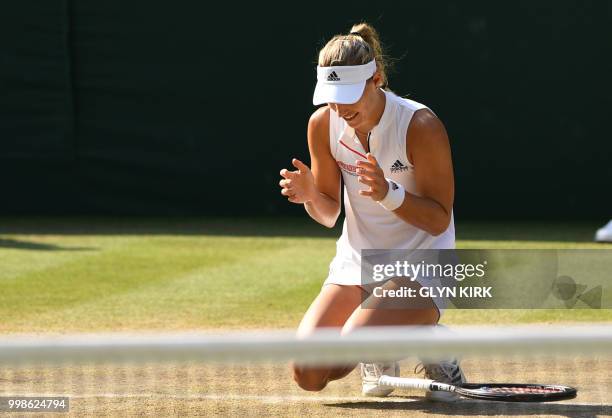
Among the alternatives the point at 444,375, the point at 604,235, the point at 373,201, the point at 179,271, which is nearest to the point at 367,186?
the point at 373,201

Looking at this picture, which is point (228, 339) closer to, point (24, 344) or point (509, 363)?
point (24, 344)

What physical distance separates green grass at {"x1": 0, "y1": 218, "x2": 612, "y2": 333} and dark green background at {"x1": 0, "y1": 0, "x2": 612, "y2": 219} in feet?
1.28

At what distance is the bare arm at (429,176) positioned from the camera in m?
4.33

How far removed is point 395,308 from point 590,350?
2247mm

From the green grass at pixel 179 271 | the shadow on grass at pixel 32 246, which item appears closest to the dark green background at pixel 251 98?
the green grass at pixel 179 271

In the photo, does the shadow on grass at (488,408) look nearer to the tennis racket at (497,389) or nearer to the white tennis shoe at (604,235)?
the tennis racket at (497,389)

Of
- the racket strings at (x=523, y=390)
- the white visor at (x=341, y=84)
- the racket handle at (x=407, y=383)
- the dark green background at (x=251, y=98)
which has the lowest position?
the racket strings at (x=523, y=390)

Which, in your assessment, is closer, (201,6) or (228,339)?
(228,339)

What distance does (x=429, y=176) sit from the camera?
4.44m

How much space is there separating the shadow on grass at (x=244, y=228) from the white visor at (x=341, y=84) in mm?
5890

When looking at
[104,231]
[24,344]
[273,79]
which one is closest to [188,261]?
[104,231]

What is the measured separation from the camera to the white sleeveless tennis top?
15.0 feet

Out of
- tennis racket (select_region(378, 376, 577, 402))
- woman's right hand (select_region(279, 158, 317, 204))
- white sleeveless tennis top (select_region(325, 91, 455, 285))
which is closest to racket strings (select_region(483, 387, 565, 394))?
tennis racket (select_region(378, 376, 577, 402))

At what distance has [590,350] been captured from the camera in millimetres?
2141
